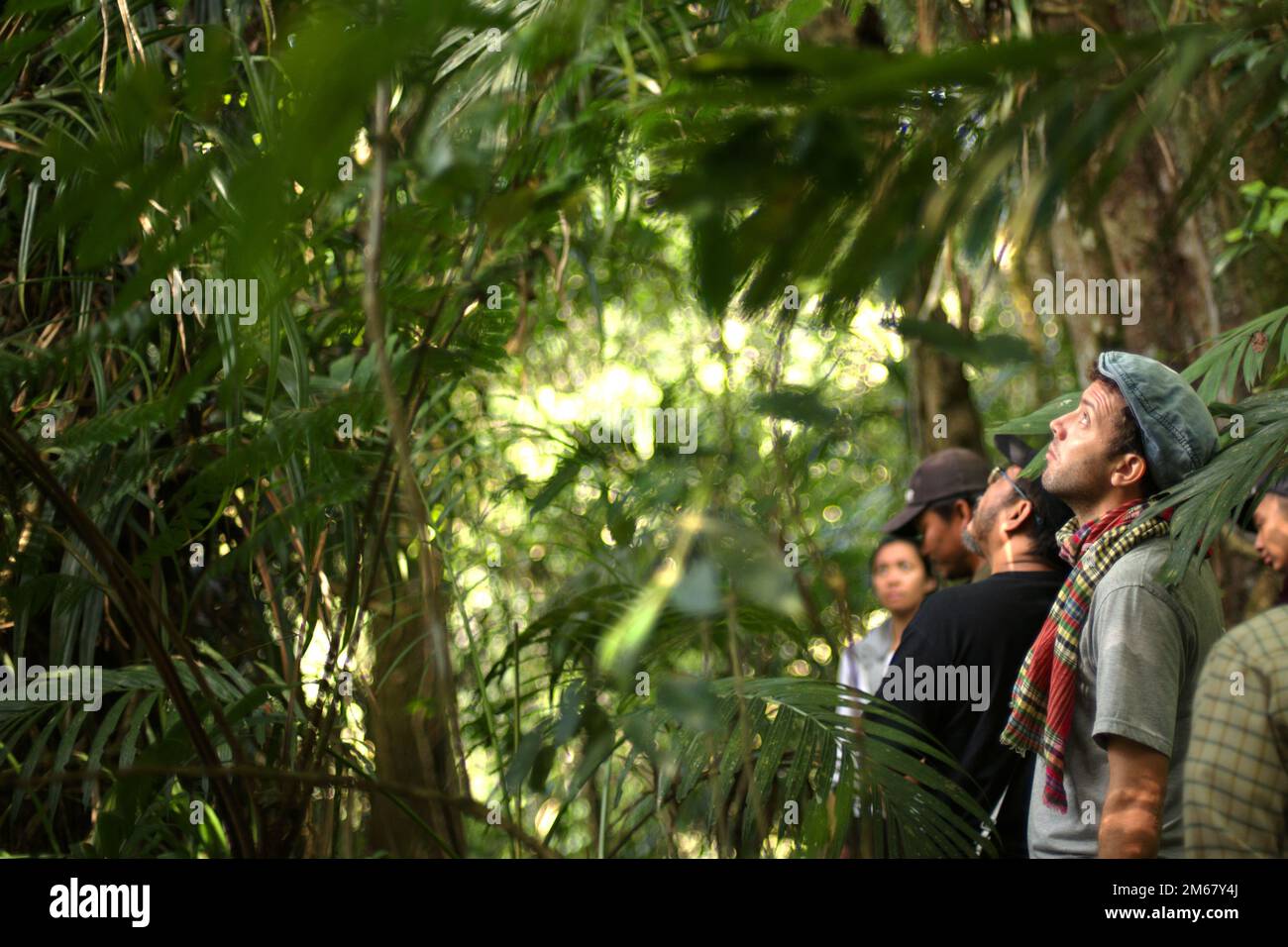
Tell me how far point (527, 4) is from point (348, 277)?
112cm

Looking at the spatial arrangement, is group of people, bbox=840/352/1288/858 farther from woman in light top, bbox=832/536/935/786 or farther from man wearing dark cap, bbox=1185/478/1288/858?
woman in light top, bbox=832/536/935/786

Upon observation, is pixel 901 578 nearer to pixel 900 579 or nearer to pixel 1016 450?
pixel 900 579

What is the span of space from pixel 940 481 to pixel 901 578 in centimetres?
21

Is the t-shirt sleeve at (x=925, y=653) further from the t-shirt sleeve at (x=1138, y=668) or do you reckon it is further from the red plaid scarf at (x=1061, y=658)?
the t-shirt sleeve at (x=1138, y=668)

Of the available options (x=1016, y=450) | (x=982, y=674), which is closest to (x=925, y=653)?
(x=982, y=674)

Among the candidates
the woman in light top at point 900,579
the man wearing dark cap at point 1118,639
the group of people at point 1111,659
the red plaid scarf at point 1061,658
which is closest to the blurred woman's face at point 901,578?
the woman in light top at point 900,579

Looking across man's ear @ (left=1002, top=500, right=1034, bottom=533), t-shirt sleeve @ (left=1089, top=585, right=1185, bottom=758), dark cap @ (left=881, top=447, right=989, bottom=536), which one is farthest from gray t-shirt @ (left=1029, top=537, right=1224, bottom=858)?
dark cap @ (left=881, top=447, right=989, bottom=536)

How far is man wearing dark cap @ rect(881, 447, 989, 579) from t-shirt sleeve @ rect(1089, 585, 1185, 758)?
984mm

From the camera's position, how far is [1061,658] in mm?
1416

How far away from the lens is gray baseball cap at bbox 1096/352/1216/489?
4.82 ft

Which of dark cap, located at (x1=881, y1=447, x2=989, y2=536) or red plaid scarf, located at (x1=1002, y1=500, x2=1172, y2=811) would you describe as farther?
dark cap, located at (x1=881, y1=447, x2=989, y2=536)

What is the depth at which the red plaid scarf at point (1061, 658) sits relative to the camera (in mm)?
1401

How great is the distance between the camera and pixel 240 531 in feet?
7.00

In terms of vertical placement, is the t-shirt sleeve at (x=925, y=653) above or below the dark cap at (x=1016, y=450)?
below
